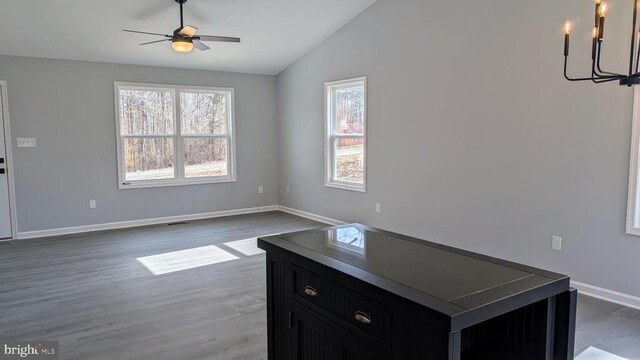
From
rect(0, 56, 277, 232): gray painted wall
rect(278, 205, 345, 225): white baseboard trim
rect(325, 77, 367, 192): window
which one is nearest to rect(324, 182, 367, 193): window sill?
rect(325, 77, 367, 192): window

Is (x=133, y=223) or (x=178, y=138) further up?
(x=178, y=138)

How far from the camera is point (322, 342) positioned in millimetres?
1731

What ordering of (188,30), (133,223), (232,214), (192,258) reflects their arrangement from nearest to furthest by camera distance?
(188,30)
(192,258)
(133,223)
(232,214)

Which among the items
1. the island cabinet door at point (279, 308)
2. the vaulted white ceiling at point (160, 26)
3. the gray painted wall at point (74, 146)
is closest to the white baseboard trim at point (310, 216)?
the gray painted wall at point (74, 146)

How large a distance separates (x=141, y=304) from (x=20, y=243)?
3.07 meters

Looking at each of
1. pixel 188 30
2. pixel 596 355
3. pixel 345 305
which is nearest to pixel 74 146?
pixel 188 30

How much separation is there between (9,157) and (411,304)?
6.03m

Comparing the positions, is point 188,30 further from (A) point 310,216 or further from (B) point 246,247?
(A) point 310,216

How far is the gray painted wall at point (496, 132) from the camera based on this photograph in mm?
3492

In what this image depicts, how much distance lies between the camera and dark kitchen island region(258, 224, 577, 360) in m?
1.29

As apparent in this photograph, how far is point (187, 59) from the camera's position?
250 inches

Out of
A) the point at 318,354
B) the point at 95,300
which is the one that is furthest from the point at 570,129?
the point at 95,300

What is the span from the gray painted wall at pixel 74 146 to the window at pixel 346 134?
6.44 feet

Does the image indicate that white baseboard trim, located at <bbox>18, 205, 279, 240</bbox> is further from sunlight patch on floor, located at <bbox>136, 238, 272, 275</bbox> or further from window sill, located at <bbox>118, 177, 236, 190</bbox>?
sunlight patch on floor, located at <bbox>136, 238, 272, 275</bbox>
